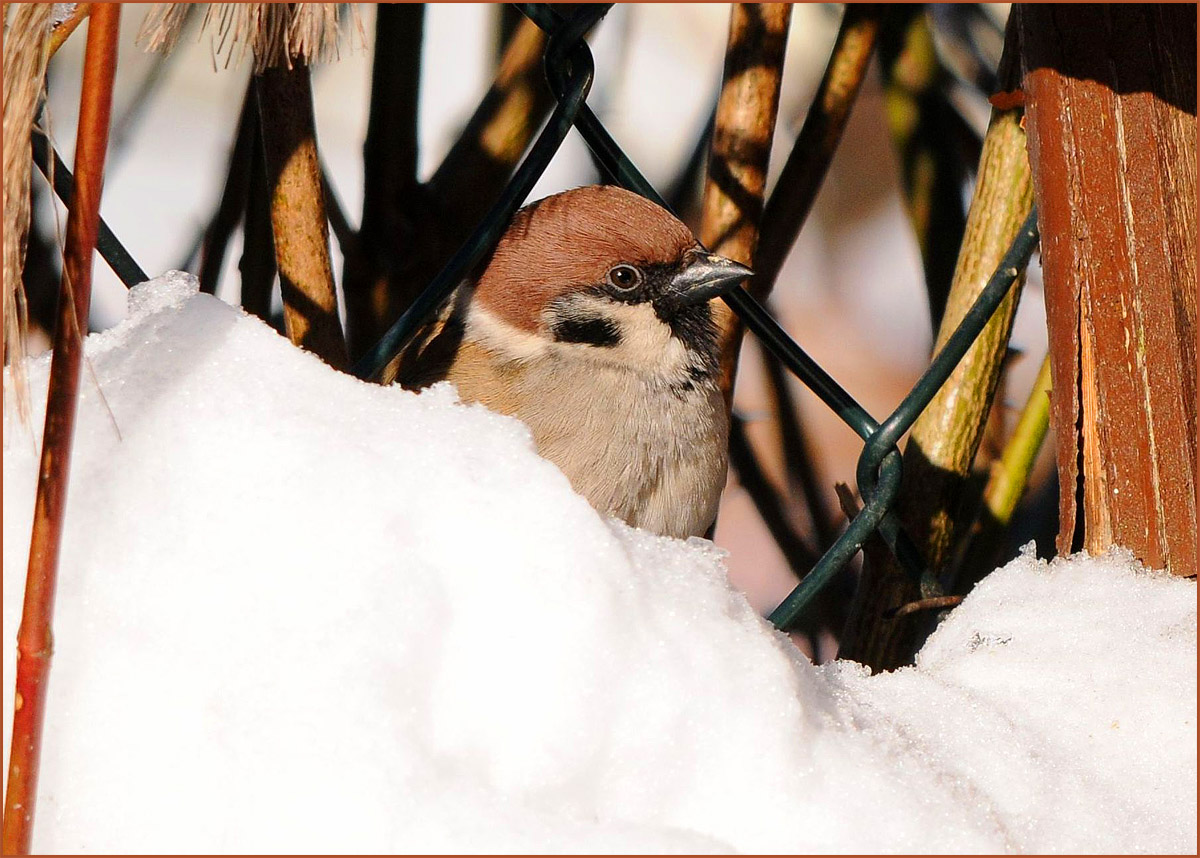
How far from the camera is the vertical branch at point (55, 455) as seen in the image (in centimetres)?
64

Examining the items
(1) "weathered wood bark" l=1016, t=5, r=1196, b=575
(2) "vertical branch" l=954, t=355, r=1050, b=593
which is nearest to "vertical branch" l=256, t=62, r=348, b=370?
(1) "weathered wood bark" l=1016, t=5, r=1196, b=575

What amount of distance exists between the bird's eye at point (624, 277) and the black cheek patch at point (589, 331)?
0.05 m

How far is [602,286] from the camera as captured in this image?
1.60 meters

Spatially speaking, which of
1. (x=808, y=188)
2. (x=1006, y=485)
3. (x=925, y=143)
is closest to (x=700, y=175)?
(x=808, y=188)

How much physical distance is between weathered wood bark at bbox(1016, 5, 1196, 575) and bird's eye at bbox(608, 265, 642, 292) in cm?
54

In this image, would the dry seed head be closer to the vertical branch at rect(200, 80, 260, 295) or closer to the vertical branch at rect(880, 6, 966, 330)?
the vertical branch at rect(200, 80, 260, 295)

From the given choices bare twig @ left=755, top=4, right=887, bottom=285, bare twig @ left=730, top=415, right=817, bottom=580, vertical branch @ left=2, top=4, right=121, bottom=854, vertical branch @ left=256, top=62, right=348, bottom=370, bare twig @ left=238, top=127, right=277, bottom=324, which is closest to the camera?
vertical branch @ left=2, top=4, right=121, bottom=854

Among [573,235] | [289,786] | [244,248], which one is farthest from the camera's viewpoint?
[244,248]

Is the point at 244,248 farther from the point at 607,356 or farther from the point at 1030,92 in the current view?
the point at 1030,92

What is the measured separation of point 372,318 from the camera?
6.08ft

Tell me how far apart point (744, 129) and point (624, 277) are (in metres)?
0.27

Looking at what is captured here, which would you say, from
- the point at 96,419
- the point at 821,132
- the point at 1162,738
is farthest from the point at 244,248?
the point at 1162,738

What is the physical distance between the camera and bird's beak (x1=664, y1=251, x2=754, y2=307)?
4.95 feet

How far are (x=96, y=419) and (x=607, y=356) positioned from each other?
89 centimetres
